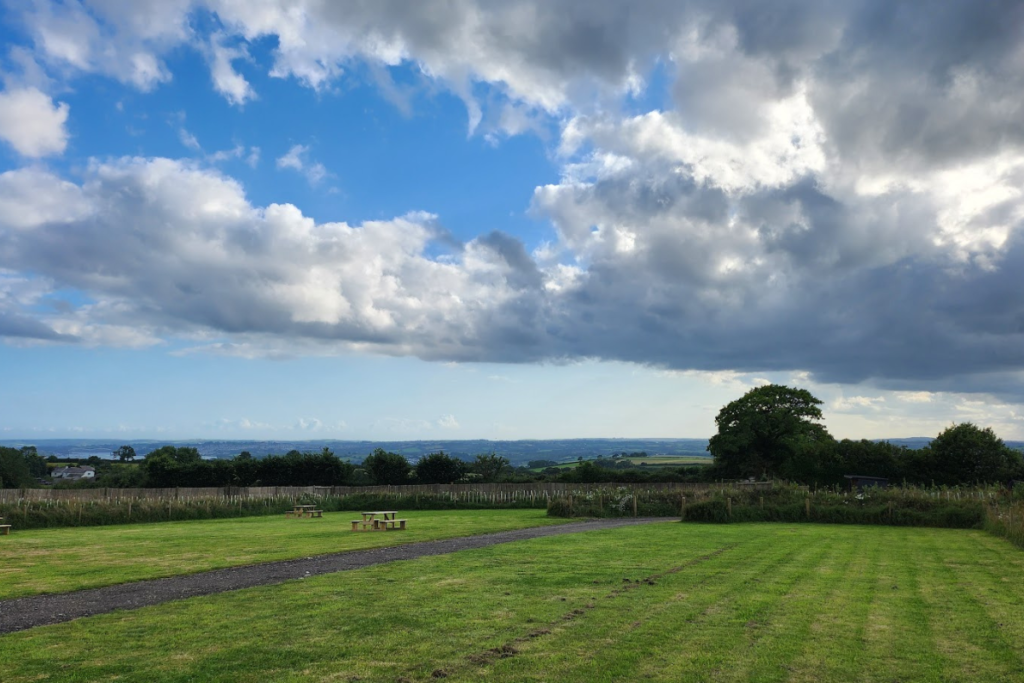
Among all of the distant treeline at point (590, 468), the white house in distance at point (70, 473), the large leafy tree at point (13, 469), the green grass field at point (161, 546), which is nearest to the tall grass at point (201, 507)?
the green grass field at point (161, 546)

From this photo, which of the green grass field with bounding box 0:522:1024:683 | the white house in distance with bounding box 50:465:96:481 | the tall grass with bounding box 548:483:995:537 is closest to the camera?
the green grass field with bounding box 0:522:1024:683

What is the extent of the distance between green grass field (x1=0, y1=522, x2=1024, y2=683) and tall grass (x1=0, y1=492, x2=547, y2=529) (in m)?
22.7

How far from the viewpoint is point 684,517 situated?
30016 mm

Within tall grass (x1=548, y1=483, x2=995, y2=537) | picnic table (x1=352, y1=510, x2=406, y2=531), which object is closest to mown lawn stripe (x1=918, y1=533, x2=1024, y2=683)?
tall grass (x1=548, y1=483, x2=995, y2=537)

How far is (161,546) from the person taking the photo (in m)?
21.1

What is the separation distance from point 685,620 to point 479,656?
326cm

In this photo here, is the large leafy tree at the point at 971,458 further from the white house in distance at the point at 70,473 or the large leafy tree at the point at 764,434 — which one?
the white house in distance at the point at 70,473

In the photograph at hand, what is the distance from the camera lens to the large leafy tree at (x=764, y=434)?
59.4 metres

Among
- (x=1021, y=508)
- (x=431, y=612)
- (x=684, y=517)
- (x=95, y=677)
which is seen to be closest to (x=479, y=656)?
(x=431, y=612)

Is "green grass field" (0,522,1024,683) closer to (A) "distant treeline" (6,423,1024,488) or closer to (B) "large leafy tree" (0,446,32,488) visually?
(A) "distant treeline" (6,423,1024,488)

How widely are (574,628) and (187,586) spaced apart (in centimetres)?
792

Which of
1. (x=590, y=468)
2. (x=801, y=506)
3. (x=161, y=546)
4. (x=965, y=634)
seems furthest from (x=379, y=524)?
(x=590, y=468)

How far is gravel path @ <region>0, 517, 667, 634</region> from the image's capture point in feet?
35.7

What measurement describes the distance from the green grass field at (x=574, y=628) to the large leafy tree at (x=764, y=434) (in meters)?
44.6
